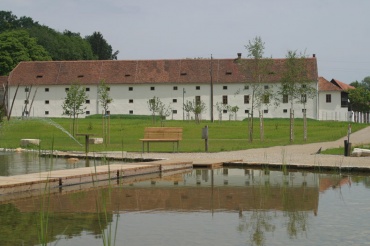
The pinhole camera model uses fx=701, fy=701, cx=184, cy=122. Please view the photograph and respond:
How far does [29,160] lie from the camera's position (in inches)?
878

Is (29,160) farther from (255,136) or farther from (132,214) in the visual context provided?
(255,136)

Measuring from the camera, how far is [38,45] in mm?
90562

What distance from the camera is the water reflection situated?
9.38 metres

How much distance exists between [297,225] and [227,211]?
1614 millimetres

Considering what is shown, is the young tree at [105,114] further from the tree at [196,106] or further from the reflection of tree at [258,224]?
the reflection of tree at [258,224]

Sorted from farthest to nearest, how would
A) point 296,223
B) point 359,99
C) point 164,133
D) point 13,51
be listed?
point 13,51 → point 359,99 → point 164,133 → point 296,223

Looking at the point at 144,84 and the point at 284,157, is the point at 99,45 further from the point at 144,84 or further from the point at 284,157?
the point at 284,157

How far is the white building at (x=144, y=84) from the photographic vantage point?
74062mm

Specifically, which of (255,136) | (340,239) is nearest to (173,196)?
(340,239)

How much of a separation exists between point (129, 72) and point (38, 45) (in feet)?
65.6

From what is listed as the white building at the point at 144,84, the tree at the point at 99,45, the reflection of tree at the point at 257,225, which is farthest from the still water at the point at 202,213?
the tree at the point at 99,45

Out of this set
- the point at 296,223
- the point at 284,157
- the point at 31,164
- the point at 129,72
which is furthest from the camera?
the point at 129,72

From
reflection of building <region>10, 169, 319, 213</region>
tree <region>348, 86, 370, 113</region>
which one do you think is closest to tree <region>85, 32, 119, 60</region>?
tree <region>348, 86, 370, 113</region>

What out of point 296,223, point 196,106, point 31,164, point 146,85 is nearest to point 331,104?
point 196,106
